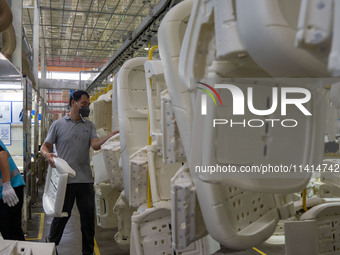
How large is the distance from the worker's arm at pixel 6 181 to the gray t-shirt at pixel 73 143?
873 millimetres

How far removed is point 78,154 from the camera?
14.8 ft

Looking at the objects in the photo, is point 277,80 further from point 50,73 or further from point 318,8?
point 50,73

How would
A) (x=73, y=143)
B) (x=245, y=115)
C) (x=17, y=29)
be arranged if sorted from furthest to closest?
(x=17, y=29) → (x=73, y=143) → (x=245, y=115)

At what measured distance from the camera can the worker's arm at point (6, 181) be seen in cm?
362

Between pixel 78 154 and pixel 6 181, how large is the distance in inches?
38.9

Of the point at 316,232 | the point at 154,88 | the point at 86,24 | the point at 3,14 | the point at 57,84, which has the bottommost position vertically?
the point at 316,232

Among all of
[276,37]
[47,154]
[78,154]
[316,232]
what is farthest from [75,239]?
[276,37]

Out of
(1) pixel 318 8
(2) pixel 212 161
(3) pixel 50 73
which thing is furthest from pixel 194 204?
(3) pixel 50 73

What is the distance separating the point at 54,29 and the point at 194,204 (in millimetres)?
12516

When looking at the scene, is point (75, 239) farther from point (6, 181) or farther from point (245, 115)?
point (245, 115)

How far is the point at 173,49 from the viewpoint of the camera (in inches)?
87.0

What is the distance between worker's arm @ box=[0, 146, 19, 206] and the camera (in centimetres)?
362

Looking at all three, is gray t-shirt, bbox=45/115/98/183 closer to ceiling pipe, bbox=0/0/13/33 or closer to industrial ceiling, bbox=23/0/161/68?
ceiling pipe, bbox=0/0/13/33

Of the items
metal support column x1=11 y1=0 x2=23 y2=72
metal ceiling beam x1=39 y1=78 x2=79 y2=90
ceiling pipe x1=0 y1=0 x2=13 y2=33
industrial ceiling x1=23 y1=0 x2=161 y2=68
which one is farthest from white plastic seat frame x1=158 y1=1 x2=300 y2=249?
metal ceiling beam x1=39 y1=78 x2=79 y2=90
